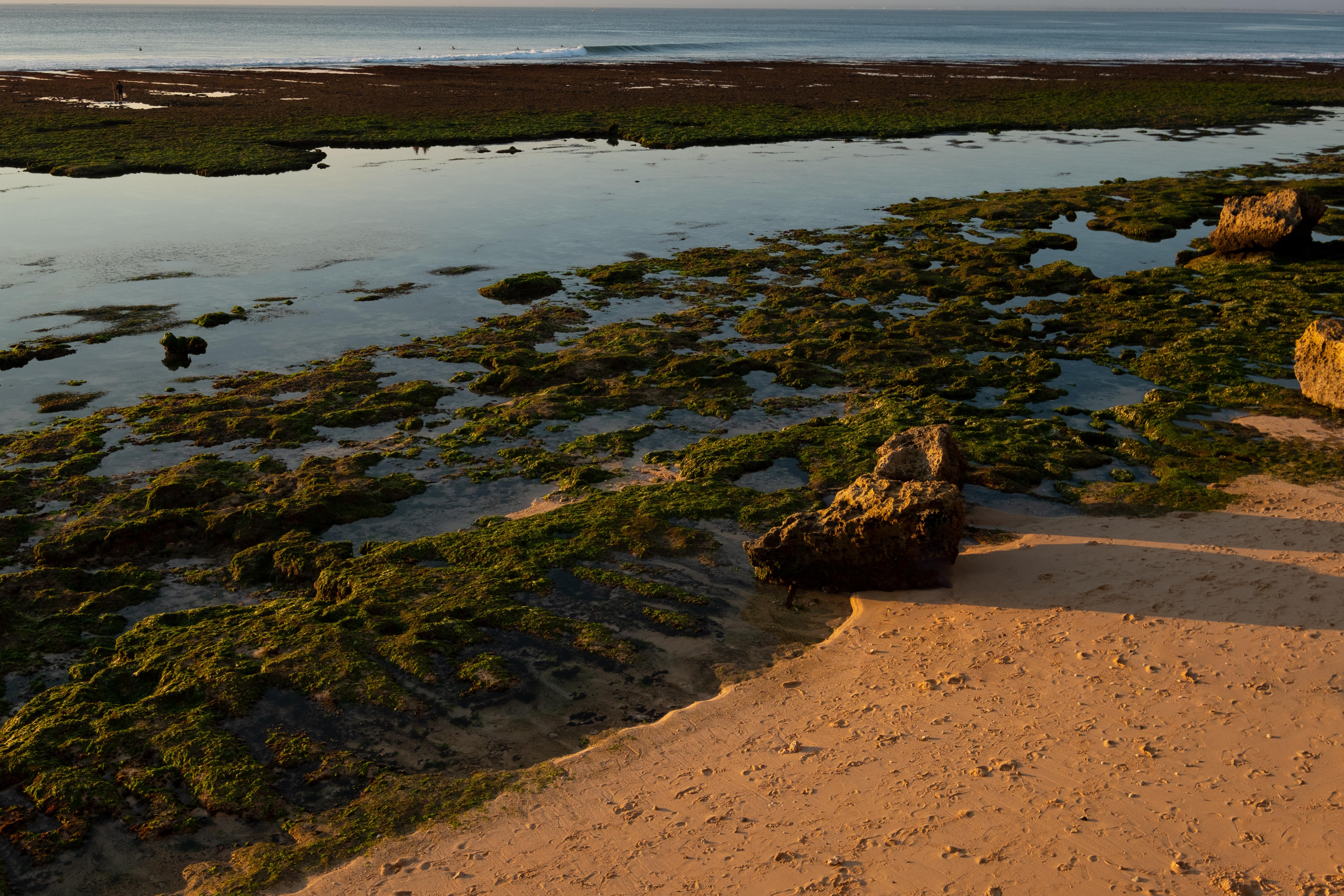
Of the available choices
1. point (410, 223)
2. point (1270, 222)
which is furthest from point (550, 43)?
point (1270, 222)

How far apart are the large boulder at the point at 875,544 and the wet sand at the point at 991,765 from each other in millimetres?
263

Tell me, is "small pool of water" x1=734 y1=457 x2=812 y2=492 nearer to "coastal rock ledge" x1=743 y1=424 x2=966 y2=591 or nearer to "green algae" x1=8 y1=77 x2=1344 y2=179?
"coastal rock ledge" x1=743 y1=424 x2=966 y2=591

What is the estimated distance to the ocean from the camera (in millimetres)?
86438

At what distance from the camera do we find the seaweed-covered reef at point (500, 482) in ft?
23.0

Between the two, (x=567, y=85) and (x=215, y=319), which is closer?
(x=215, y=319)

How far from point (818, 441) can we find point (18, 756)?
941cm

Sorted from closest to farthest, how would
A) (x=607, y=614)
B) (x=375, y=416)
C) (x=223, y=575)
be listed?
(x=607, y=614), (x=223, y=575), (x=375, y=416)

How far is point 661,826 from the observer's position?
6285 mm

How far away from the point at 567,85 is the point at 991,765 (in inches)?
2364

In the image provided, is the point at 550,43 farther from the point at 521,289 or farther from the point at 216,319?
the point at 216,319

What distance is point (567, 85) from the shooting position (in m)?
59.8

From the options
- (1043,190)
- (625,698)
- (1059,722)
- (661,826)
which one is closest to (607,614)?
(625,698)

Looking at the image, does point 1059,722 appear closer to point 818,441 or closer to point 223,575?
point 818,441

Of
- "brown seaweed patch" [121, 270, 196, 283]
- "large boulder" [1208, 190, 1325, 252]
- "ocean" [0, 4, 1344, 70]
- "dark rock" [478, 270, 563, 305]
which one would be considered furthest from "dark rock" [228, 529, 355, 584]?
"ocean" [0, 4, 1344, 70]
